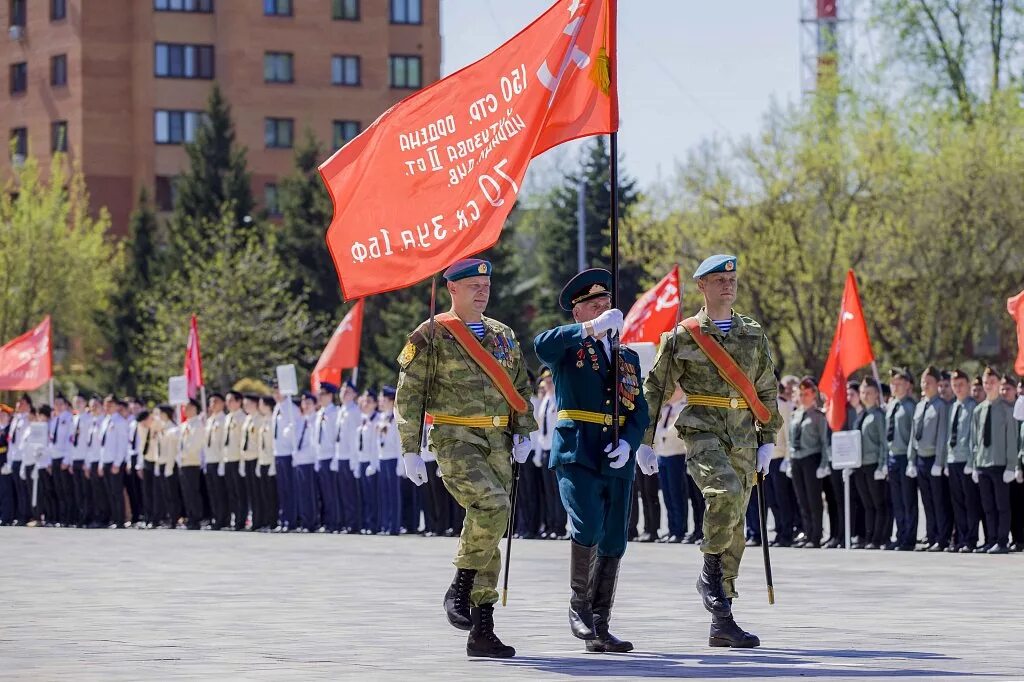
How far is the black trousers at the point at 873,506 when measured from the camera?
22.3 meters

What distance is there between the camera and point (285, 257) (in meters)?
71.0

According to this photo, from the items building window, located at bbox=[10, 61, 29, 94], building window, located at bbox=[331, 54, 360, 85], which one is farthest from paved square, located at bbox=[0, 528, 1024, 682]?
building window, located at bbox=[331, 54, 360, 85]

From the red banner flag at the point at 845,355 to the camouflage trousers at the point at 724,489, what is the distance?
11.1 meters

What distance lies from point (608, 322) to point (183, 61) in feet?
237

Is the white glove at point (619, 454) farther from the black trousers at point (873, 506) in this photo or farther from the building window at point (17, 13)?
the building window at point (17, 13)

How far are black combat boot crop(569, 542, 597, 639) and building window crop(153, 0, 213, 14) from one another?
236 feet

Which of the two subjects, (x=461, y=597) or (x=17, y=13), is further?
(x=17, y=13)

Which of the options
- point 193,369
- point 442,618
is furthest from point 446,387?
point 193,369

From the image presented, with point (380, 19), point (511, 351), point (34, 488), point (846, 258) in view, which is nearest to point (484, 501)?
point (511, 351)

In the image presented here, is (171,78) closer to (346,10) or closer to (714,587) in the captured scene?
(346,10)

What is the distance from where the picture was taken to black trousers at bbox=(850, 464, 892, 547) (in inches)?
880

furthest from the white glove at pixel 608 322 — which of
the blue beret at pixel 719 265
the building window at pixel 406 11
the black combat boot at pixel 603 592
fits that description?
the building window at pixel 406 11

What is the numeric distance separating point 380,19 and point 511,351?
2864 inches

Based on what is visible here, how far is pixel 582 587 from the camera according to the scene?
11.2 metres
